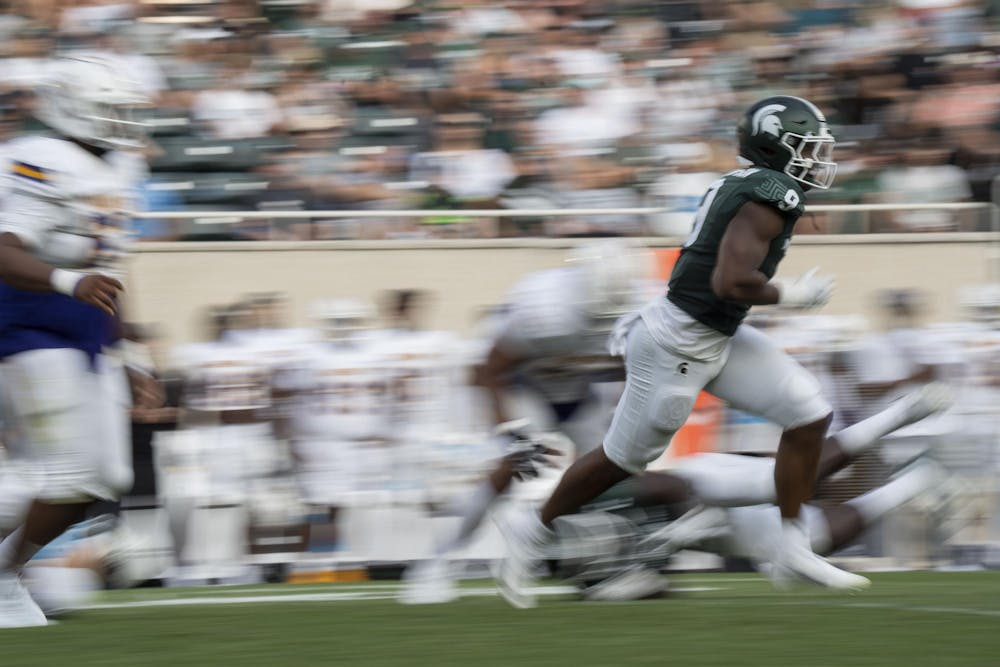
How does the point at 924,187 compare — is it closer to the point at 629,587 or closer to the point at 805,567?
the point at 629,587

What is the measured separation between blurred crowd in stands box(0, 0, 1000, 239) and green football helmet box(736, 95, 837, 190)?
501cm


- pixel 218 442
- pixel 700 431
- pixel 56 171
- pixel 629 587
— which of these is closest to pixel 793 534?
pixel 629 587

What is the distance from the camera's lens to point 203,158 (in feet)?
34.5

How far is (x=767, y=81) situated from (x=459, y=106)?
2103 millimetres

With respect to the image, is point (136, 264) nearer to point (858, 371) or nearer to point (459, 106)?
point (459, 106)

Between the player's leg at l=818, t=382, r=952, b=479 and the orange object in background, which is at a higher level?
the player's leg at l=818, t=382, r=952, b=479

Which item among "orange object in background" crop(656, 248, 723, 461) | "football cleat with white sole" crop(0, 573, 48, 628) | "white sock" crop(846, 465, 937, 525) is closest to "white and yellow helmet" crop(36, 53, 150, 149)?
"football cleat with white sole" crop(0, 573, 48, 628)

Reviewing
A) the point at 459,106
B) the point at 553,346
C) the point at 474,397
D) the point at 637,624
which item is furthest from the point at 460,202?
the point at 637,624

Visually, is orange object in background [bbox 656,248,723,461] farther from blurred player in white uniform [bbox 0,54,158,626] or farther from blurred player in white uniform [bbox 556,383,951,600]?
blurred player in white uniform [bbox 0,54,158,626]

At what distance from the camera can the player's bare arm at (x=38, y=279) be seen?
4344 mm

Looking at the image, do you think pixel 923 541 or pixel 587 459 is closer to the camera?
pixel 587 459

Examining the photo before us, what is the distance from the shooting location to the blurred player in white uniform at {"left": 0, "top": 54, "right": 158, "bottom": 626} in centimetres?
463

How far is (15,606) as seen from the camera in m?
4.78

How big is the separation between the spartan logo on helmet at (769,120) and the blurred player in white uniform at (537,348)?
0.83m
